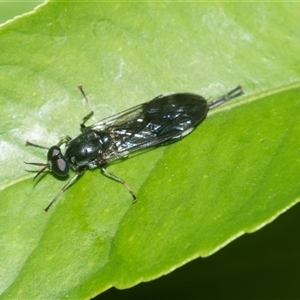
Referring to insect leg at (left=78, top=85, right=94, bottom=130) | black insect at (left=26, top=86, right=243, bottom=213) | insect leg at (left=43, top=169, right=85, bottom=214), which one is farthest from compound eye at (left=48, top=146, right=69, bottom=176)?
insect leg at (left=78, top=85, right=94, bottom=130)

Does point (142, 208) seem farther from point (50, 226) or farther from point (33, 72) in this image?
point (33, 72)

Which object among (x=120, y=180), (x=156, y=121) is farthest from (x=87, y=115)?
(x=156, y=121)

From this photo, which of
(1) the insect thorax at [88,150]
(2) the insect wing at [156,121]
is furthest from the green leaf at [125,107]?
(1) the insect thorax at [88,150]

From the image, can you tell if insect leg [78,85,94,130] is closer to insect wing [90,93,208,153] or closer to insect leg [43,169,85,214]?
insect wing [90,93,208,153]

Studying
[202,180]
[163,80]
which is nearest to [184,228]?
[202,180]

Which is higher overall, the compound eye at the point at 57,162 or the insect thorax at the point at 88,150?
the compound eye at the point at 57,162

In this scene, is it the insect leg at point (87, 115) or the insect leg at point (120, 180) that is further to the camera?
the insect leg at point (87, 115)

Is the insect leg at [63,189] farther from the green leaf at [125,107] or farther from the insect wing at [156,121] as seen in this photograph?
the insect wing at [156,121]
